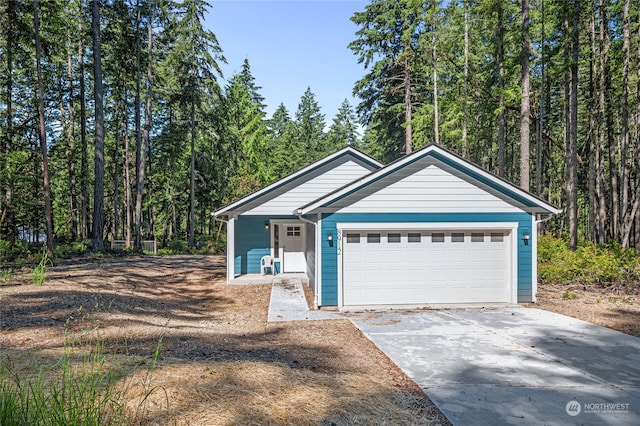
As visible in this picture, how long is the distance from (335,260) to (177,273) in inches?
370

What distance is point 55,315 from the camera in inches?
287

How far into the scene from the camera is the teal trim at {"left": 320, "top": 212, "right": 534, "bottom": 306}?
30.9 feet

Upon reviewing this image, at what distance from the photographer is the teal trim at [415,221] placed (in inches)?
370

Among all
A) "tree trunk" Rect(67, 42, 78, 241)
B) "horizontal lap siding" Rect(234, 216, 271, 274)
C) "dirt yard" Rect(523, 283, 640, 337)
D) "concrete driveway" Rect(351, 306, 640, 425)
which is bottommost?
"dirt yard" Rect(523, 283, 640, 337)

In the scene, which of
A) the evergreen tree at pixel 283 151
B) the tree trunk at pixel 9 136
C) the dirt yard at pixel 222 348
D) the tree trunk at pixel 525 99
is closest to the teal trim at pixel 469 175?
the dirt yard at pixel 222 348

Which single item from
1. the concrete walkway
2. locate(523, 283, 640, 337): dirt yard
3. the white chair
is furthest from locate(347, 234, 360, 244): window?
the white chair

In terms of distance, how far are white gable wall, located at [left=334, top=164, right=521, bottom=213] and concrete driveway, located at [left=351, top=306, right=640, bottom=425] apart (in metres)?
2.78

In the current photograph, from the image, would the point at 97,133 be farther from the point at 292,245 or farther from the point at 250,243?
the point at 292,245

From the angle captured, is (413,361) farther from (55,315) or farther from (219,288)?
(219,288)

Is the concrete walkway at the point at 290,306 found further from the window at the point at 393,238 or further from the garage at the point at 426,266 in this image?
the window at the point at 393,238

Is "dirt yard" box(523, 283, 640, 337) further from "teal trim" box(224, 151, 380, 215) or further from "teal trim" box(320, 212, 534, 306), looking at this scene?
"teal trim" box(224, 151, 380, 215)

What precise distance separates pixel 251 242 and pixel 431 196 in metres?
7.87

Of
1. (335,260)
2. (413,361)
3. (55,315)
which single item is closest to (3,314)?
(55,315)

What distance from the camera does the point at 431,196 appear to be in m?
9.76
